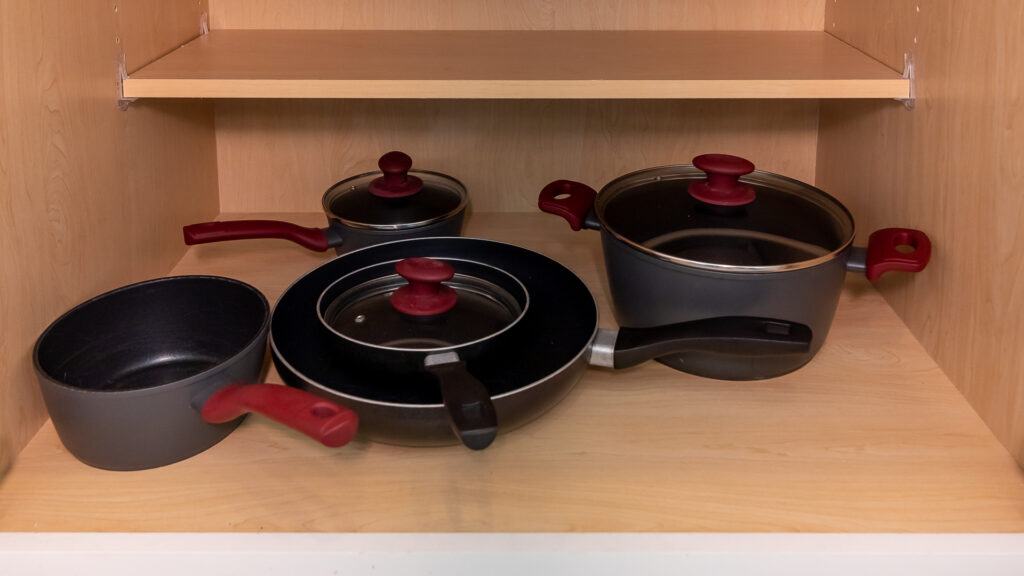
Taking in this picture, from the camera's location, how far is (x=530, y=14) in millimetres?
1187

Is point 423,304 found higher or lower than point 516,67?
lower

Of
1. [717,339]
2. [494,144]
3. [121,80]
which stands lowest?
[717,339]

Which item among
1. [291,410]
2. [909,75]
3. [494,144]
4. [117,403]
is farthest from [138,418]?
[909,75]

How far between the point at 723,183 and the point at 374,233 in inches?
16.0

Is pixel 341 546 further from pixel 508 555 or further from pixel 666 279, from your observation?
pixel 666 279

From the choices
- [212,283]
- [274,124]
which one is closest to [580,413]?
[212,283]

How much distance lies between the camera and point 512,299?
0.87m

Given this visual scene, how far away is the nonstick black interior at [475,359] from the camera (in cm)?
74

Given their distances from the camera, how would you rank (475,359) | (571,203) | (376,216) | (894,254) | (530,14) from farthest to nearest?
(530,14)
(376,216)
(571,203)
(894,254)
(475,359)

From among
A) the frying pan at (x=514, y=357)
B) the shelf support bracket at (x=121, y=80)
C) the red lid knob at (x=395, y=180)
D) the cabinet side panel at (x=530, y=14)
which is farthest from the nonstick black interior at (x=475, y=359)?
the cabinet side panel at (x=530, y=14)

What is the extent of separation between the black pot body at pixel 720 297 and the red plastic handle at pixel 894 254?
0.03 metres

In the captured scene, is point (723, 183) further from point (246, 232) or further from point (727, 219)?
point (246, 232)

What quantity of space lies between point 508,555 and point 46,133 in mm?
543

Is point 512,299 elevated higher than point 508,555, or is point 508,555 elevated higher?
point 512,299
